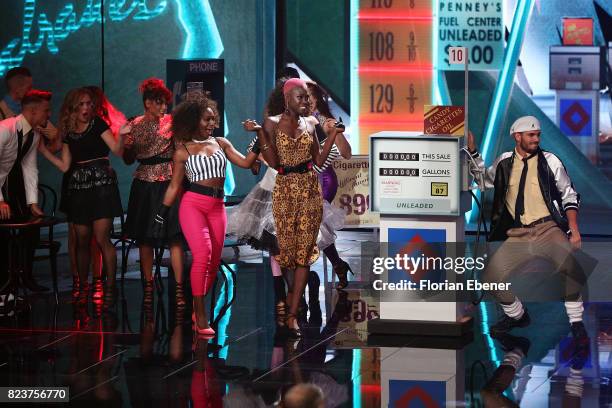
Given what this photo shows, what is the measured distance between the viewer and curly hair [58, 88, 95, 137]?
1038cm

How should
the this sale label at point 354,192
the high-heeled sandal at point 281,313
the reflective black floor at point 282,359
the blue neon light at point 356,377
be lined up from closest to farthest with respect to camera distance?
the blue neon light at point 356,377
the reflective black floor at point 282,359
the high-heeled sandal at point 281,313
the this sale label at point 354,192

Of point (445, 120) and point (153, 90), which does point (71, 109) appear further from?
point (445, 120)

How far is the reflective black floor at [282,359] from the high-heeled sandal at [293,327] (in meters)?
0.09

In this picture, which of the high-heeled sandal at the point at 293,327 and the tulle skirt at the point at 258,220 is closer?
the high-heeled sandal at the point at 293,327

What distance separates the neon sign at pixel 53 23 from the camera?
1357 centimetres

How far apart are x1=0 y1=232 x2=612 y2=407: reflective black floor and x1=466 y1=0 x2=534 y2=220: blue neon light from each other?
15.5 ft

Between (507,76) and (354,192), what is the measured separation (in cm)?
331

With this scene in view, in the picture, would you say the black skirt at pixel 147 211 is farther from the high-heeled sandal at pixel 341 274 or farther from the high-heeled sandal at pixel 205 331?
the high-heeled sandal at pixel 341 274

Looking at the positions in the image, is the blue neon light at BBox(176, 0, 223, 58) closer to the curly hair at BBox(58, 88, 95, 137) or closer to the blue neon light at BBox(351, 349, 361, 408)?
the curly hair at BBox(58, 88, 95, 137)

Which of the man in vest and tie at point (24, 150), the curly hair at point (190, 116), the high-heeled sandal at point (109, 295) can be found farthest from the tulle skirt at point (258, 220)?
the man in vest and tie at point (24, 150)

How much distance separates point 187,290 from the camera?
11484mm

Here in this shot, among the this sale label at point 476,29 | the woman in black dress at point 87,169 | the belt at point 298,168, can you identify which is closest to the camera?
the belt at point 298,168

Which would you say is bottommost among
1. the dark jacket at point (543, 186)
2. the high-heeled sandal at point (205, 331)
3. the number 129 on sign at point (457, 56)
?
the high-heeled sandal at point (205, 331)

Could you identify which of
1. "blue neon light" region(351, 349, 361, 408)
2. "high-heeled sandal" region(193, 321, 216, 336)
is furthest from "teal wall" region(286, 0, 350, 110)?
"blue neon light" region(351, 349, 361, 408)
